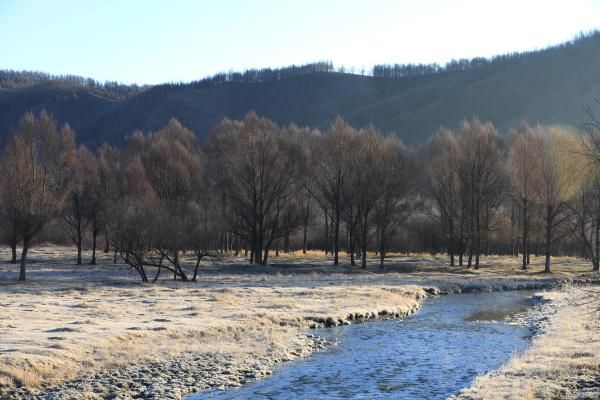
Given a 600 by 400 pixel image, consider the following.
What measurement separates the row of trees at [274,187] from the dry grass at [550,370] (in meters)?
28.2

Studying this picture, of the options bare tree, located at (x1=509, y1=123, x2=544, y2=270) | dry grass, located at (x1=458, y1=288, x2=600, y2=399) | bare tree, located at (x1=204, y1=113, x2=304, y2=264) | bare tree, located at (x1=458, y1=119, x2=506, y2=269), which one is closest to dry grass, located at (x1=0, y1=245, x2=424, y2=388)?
dry grass, located at (x1=458, y1=288, x2=600, y2=399)

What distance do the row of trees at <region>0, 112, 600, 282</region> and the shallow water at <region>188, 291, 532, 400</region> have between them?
22.1 m

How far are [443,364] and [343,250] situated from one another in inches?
2740

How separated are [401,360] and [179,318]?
11.0m

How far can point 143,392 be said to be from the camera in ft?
60.5

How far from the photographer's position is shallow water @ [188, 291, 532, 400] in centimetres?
1927

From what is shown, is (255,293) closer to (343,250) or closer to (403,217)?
(403,217)

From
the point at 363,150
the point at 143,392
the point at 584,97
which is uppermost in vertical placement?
the point at 584,97

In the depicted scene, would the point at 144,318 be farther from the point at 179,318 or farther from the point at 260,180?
the point at 260,180

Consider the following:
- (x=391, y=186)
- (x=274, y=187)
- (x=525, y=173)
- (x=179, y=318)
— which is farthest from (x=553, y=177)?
(x=179, y=318)

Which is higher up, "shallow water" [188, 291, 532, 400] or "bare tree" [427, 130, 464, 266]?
"bare tree" [427, 130, 464, 266]

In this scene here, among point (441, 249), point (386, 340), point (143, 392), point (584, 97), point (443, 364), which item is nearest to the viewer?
point (143, 392)

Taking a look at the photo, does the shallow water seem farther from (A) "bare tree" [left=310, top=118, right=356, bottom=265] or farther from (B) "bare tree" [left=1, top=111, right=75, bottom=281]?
(A) "bare tree" [left=310, top=118, right=356, bottom=265]

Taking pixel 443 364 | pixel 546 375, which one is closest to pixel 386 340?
pixel 443 364
